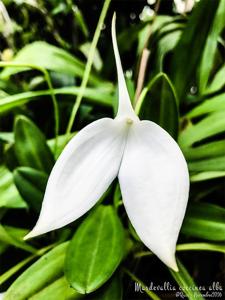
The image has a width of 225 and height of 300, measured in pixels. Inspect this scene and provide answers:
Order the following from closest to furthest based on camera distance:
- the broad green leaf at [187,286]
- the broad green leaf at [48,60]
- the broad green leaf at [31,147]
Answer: the broad green leaf at [187,286], the broad green leaf at [31,147], the broad green leaf at [48,60]

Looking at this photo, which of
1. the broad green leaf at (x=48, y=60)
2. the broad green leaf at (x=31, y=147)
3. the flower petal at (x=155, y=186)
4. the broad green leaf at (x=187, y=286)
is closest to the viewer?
the flower petal at (x=155, y=186)

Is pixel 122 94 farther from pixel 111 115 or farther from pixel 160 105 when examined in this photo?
pixel 111 115

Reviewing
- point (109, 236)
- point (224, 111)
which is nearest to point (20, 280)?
point (109, 236)

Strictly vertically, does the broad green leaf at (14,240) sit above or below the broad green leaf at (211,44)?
below

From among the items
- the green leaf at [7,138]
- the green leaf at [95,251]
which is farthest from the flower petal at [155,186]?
the green leaf at [7,138]

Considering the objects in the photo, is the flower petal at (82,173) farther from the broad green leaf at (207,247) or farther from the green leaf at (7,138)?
the green leaf at (7,138)

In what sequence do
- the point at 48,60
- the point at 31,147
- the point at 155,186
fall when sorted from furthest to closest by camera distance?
the point at 48,60
the point at 31,147
the point at 155,186

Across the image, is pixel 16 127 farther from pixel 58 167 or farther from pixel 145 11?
pixel 145 11

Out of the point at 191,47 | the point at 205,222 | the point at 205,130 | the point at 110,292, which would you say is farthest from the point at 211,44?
the point at 110,292
